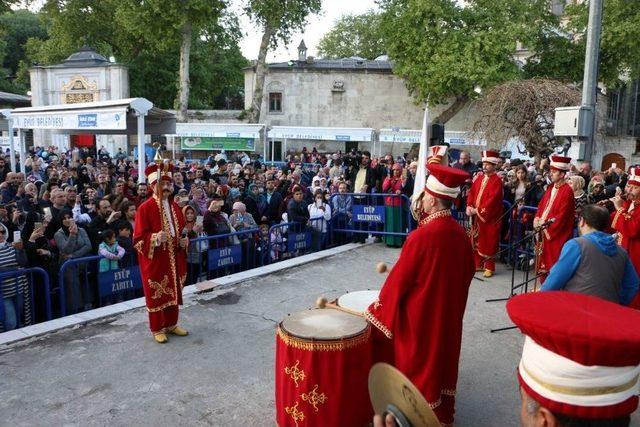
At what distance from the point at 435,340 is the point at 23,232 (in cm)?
628

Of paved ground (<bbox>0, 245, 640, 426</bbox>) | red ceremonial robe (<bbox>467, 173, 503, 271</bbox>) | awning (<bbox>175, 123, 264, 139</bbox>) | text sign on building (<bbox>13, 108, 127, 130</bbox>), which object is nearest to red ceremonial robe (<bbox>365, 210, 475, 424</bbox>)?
paved ground (<bbox>0, 245, 640, 426</bbox>)

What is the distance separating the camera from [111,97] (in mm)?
35969

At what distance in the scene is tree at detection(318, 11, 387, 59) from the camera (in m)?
51.6

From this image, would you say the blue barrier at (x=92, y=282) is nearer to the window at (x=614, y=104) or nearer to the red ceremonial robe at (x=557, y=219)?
the red ceremonial robe at (x=557, y=219)

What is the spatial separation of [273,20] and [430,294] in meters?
29.6

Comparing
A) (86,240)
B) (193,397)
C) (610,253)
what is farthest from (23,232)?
(610,253)

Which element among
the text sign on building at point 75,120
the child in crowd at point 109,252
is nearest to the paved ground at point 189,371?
the child in crowd at point 109,252

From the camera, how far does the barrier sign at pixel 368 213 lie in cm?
1130

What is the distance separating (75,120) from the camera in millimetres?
11562

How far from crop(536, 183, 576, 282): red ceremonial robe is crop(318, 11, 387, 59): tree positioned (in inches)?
1812

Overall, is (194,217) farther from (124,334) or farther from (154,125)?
(154,125)

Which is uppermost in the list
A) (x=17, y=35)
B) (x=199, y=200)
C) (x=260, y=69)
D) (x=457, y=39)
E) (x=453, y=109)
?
(x=17, y=35)

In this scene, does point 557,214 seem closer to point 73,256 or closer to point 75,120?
point 73,256

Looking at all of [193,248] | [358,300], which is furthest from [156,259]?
[358,300]
